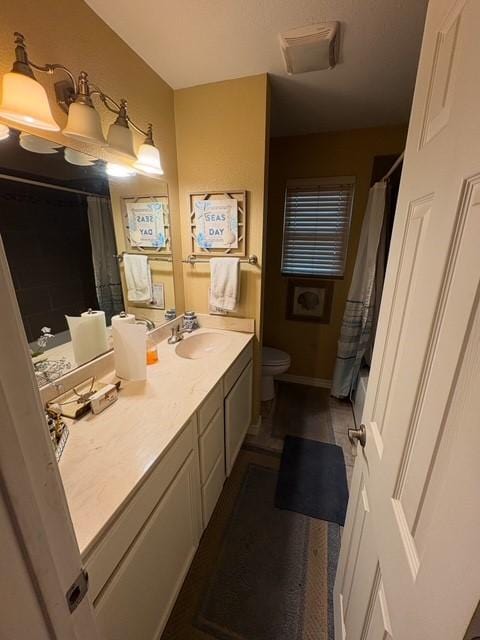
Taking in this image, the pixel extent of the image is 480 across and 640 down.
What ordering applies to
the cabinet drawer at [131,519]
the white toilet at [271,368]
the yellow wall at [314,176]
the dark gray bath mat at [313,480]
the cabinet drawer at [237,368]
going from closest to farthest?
the cabinet drawer at [131,519]
the cabinet drawer at [237,368]
the dark gray bath mat at [313,480]
the yellow wall at [314,176]
the white toilet at [271,368]

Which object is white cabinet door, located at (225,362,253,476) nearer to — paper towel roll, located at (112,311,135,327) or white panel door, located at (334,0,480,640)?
paper towel roll, located at (112,311,135,327)

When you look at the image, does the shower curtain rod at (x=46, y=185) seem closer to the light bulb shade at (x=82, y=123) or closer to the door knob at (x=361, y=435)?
the light bulb shade at (x=82, y=123)

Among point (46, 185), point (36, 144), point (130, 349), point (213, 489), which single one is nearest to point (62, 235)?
point (46, 185)

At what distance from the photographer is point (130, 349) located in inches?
48.6

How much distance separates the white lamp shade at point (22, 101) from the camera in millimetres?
783

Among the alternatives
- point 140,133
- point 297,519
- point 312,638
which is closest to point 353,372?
point 297,519

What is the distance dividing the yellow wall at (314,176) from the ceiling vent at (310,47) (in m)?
1.01

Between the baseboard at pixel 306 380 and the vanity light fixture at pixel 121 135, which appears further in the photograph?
the baseboard at pixel 306 380

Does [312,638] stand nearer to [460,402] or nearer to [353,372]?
[460,402]

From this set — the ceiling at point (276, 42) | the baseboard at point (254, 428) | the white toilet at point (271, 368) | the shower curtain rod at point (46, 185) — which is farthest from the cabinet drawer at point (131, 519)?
the ceiling at point (276, 42)

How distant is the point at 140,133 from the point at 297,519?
91.2 inches

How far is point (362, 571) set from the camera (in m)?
0.77

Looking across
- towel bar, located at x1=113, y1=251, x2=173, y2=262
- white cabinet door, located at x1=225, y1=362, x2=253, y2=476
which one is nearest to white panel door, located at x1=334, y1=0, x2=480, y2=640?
white cabinet door, located at x1=225, y1=362, x2=253, y2=476

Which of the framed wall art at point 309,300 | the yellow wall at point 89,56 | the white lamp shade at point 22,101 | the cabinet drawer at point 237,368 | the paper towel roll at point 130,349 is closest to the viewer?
the white lamp shade at point 22,101
